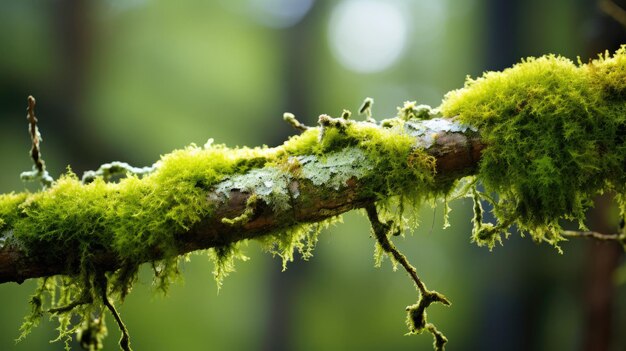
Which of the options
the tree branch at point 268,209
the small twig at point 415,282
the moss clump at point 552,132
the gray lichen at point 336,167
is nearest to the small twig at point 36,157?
the tree branch at point 268,209

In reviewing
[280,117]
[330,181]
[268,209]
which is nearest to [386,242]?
[330,181]

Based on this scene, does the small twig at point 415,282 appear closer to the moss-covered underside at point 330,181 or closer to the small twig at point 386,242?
the small twig at point 386,242

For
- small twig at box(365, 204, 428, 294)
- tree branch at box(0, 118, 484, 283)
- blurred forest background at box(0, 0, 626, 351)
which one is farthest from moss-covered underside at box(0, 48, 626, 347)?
blurred forest background at box(0, 0, 626, 351)

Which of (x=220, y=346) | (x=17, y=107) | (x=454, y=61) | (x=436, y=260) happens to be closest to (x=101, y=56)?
(x=17, y=107)

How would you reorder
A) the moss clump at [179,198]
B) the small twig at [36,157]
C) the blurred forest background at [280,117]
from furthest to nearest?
the blurred forest background at [280,117], the small twig at [36,157], the moss clump at [179,198]

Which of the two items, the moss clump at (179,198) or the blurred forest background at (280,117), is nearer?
the moss clump at (179,198)

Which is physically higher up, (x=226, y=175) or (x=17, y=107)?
(x=17, y=107)

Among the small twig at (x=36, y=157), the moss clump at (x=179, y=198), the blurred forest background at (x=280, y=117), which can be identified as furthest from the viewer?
the blurred forest background at (x=280, y=117)

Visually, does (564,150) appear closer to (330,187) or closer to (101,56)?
(330,187)
